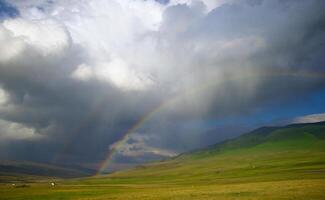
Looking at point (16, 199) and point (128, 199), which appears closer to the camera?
point (128, 199)

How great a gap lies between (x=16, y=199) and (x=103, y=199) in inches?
853

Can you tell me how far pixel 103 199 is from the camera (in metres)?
62.8

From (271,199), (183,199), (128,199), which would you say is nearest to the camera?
(271,199)

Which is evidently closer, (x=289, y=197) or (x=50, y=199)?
(x=289, y=197)

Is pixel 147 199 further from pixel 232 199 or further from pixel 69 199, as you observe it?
pixel 69 199

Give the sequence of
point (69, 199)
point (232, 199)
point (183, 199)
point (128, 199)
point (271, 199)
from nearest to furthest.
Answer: point (271, 199) → point (232, 199) → point (183, 199) → point (128, 199) → point (69, 199)

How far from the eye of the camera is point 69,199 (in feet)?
229

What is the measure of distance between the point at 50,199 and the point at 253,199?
4209 centimetres

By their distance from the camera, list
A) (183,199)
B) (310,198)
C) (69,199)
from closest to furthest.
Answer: (310,198) < (183,199) < (69,199)

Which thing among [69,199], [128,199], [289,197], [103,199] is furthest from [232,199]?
[69,199]

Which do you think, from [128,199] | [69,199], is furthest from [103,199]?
[69,199]

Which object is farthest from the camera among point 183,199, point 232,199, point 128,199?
point 128,199

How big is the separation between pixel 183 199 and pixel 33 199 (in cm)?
3460

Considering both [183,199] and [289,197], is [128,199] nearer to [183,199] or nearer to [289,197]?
[183,199]
